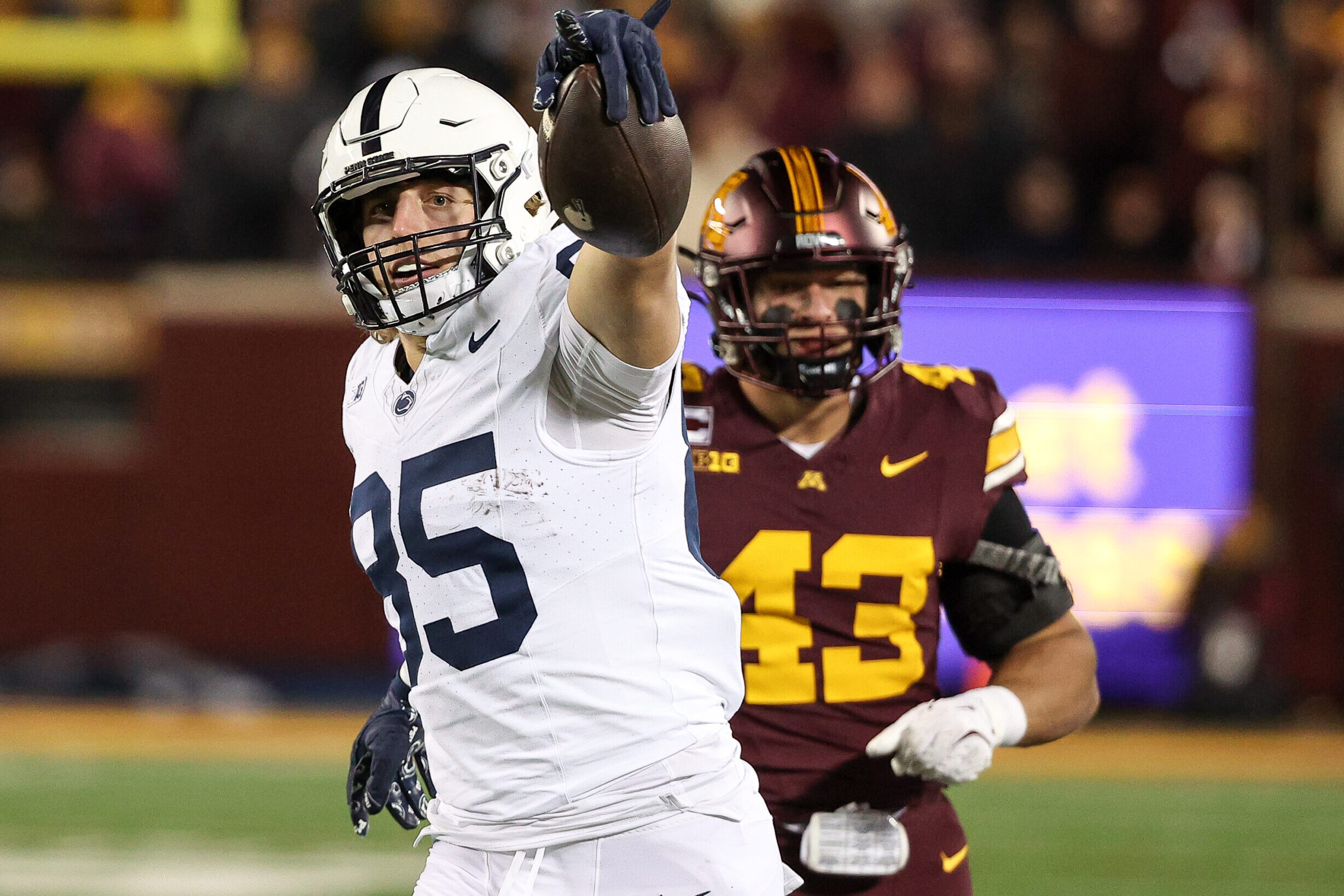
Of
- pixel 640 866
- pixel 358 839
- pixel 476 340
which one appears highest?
pixel 476 340

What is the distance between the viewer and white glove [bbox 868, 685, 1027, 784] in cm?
259

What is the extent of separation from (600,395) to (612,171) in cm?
30

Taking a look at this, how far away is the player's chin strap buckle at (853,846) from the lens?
265cm

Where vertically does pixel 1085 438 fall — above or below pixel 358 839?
above

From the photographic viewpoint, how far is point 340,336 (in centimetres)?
834

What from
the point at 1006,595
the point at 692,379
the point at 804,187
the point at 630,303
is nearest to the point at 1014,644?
the point at 1006,595

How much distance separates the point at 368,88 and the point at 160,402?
628cm

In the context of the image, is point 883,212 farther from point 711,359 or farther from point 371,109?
point 711,359

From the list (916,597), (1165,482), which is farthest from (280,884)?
(1165,482)

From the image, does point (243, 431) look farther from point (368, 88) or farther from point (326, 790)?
point (368, 88)

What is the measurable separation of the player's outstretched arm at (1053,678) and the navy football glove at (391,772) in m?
0.91

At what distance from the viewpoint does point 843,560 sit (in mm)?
2900

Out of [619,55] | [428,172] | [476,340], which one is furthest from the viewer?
[428,172]

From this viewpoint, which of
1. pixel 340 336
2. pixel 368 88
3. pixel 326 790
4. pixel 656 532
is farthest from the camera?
pixel 340 336
